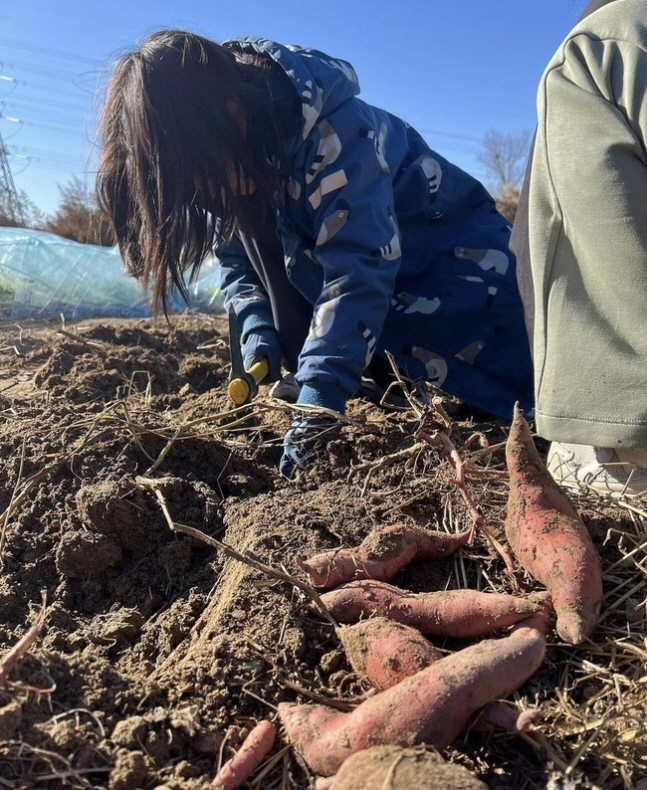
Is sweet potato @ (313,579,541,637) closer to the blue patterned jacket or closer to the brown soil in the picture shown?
the brown soil

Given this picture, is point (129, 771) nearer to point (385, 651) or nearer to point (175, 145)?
point (385, 651)

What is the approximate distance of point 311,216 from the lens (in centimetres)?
203

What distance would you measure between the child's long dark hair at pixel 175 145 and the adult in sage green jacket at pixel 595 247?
0.81 m

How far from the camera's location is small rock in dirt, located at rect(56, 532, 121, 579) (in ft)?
4.15

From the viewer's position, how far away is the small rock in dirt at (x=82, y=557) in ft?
4.15

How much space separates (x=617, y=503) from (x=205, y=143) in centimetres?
132

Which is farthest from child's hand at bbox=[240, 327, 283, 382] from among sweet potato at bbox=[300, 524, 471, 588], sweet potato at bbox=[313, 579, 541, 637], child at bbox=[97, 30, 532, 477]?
sweet potato at bbox=[313, 579, 541, 637]

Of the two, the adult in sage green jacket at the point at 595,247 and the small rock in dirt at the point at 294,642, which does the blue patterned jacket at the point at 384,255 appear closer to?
the adult in sage green jacket at the point at 595,247

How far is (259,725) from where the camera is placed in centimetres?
88

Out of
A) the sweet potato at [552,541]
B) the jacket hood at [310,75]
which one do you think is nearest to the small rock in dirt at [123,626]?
the sweet potato at [552,541]

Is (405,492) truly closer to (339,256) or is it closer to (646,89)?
(339,256)

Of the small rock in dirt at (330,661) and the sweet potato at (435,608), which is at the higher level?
the sweet potato at (435,608)

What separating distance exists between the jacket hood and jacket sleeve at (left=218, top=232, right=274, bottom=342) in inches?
30.3

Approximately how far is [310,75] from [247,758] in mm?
1758
